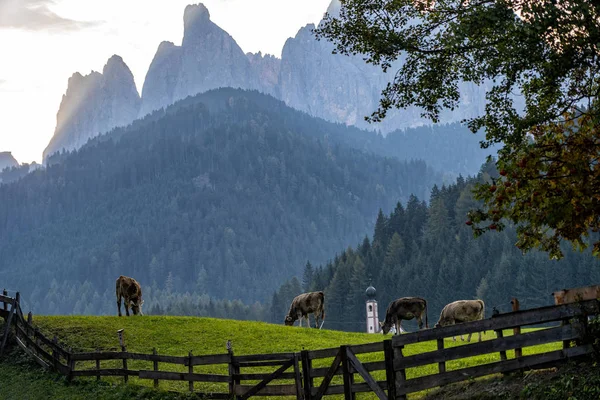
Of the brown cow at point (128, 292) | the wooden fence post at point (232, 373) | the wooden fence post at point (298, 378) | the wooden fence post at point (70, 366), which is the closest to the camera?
the wooden fence post at point (298, 378)

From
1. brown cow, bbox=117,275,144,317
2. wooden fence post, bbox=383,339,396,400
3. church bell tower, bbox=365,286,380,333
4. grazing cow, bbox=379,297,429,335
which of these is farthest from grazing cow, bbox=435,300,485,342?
church bell tower, bbox=365,286,380,333

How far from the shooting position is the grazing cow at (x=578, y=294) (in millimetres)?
17562

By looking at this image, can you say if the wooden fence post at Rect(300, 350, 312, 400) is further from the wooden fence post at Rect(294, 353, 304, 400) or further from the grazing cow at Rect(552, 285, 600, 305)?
the grazing cow at Rect(552, 285, 600, 305)

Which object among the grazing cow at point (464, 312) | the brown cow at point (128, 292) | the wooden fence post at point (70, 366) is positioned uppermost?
the brown cow at point (128, 292)

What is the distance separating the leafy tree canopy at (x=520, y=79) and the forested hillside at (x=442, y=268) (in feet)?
338

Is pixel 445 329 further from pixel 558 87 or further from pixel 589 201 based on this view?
pixel 558 87

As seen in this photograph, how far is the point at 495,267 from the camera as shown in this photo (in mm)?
142375

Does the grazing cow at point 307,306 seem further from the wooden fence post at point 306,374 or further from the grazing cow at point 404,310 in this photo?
the wooden fence post at point 306,374

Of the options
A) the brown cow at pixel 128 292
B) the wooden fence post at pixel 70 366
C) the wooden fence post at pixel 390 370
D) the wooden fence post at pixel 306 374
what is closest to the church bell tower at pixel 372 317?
the brown cow at pixel 128 292

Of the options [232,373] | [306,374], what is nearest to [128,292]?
[232,373]

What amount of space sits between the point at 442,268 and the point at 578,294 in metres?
135

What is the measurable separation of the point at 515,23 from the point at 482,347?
286 inches

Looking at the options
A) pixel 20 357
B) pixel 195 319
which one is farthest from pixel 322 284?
pixel 20 357

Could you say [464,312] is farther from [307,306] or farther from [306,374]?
[306,374]
